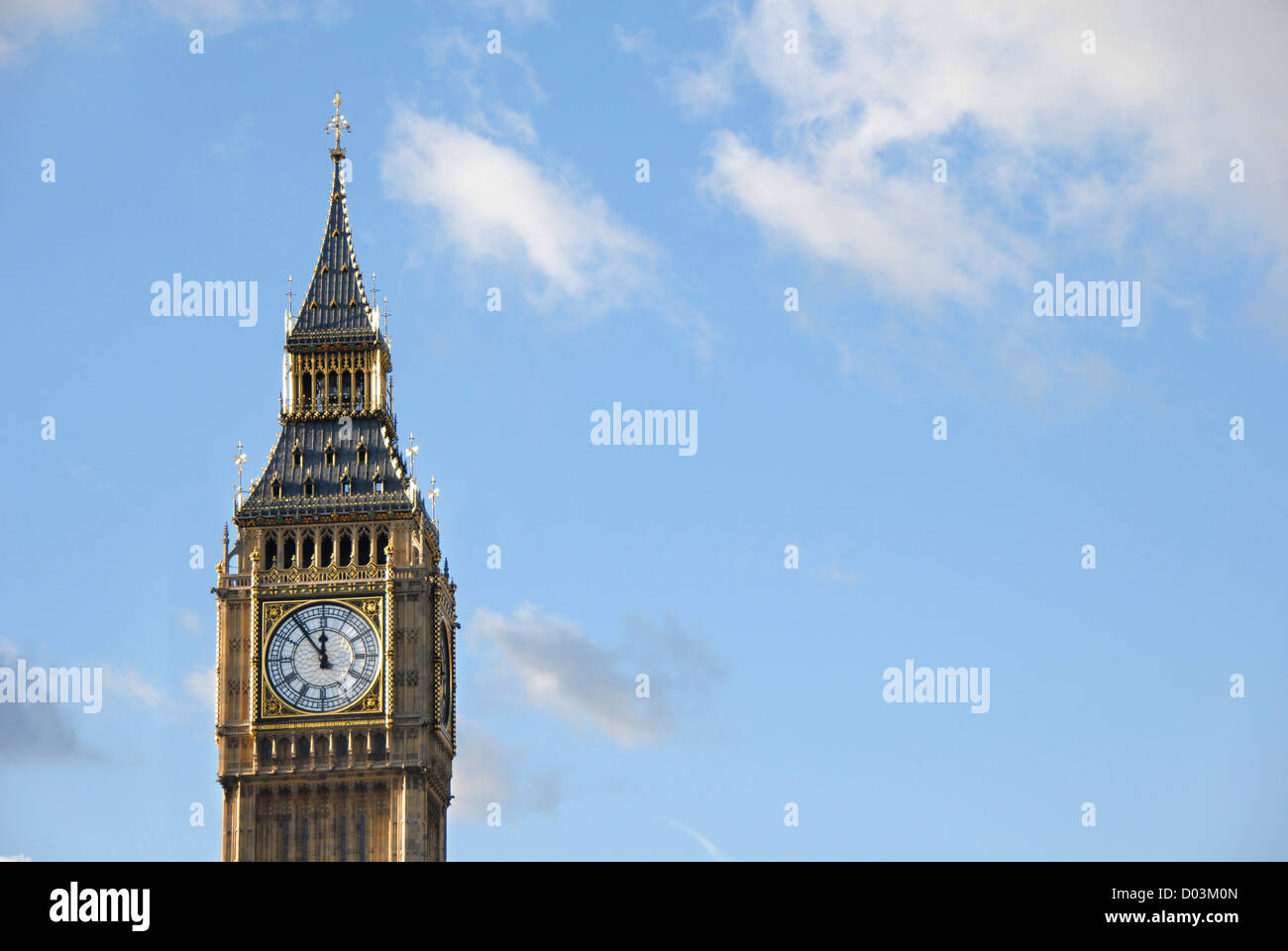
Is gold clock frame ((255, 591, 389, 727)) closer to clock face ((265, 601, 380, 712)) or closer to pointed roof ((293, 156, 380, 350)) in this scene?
clock face ((265, 601, 380, 712))

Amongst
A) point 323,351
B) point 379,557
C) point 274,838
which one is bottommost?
point 274,838

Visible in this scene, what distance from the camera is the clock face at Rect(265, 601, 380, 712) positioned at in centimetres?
16088

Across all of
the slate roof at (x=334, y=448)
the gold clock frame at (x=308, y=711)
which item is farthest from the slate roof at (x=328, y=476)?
the gold clock frame at (x=308, y=711)

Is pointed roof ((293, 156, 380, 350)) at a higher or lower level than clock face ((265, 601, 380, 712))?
→ higher

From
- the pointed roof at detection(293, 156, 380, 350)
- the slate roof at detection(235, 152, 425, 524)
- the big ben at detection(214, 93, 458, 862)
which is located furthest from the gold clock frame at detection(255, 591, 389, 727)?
the pointed roof at detection(293, 156, 380, 350)

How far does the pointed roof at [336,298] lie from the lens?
16925 cm

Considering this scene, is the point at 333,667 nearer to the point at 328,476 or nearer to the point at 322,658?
the point at 322,658

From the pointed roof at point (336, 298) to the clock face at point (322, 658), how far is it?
600 inches

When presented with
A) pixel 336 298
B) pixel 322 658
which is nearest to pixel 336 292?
pixel 336 298

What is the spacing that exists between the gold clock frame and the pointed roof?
1534 cm
